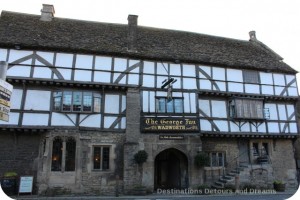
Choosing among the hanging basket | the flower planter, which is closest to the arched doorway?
the hanging basket

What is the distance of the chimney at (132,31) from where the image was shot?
18.8 m

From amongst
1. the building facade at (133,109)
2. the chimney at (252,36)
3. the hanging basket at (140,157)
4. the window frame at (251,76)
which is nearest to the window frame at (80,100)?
the building facade at (133,109)

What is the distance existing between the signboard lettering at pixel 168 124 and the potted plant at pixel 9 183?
7410mm

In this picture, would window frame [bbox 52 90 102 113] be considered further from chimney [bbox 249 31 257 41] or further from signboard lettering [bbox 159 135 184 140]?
chimney [bbox 249 31 257 41]

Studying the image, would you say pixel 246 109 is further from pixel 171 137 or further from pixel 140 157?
pixel 140 157

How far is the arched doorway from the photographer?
1802cm

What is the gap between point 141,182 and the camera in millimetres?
16094

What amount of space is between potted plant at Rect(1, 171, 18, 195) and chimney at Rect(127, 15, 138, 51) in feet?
33.4

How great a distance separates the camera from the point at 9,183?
1451cm

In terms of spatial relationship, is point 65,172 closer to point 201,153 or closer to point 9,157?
point 9,157

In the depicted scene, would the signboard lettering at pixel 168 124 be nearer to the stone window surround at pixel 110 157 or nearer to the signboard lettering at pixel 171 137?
the signboard lettering at pixel 171 137

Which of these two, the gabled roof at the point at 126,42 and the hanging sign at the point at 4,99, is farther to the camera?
the gabled roof at the point at 126,42

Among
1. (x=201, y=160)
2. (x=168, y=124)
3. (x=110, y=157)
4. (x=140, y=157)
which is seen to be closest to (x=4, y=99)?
(x=140, y=157)

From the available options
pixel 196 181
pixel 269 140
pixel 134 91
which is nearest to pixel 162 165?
pixel 196 181
